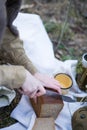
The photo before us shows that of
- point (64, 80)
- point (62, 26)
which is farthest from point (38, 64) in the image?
point (62, 26)

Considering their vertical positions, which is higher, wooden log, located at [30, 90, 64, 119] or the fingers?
the fingers

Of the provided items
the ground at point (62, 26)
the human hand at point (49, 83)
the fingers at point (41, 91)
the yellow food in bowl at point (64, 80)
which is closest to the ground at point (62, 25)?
the ground at point (62, 26)

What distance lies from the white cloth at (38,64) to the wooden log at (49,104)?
0.05 meters

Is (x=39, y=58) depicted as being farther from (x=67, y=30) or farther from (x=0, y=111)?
(x=67, y=30)

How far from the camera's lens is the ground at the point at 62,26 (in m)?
2.48

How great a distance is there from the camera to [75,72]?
1841mm

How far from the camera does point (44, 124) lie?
1.54 m

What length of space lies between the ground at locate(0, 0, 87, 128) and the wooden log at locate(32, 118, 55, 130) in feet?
2.79

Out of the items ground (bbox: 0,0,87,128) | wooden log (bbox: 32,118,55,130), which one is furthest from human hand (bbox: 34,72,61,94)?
ground (bbox: 0,0,87,128)

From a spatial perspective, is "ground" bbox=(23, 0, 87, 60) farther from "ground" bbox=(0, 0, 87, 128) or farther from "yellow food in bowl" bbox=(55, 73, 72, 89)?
"yellow food in bowl" bbox=(55, 73, 72, 89)

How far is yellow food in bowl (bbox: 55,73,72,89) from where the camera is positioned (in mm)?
1696

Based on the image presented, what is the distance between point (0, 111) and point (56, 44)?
1.03 m

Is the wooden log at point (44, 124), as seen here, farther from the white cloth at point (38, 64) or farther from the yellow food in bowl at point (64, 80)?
the yellow food in bowl at point (64, 80)

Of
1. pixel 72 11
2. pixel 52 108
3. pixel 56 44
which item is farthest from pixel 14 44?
pixel 72 11
